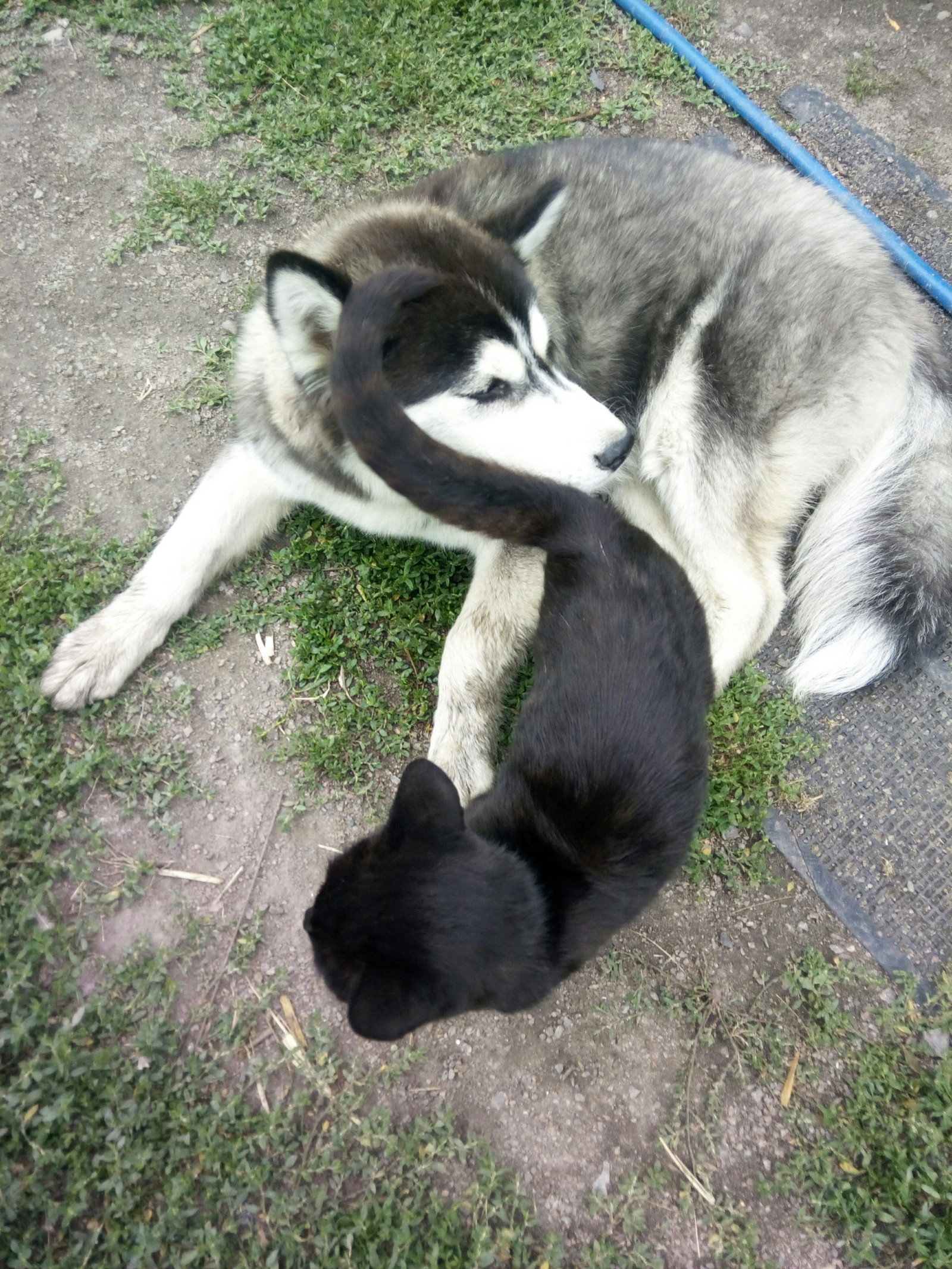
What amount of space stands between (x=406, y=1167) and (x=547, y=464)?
2085 mm

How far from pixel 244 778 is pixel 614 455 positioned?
64.2 inches

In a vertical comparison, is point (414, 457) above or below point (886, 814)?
above

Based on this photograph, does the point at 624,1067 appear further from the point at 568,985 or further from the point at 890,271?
A: the point at 890,271

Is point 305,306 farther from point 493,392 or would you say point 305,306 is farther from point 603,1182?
point 603,1182

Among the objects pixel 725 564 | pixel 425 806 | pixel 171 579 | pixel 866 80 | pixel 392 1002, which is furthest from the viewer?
pixel 866 80

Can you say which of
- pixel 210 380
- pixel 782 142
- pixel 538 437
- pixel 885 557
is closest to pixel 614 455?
pixel 538 437

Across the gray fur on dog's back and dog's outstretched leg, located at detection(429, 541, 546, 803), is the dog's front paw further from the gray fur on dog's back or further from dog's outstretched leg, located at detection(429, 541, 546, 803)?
the gray fur on dog's back

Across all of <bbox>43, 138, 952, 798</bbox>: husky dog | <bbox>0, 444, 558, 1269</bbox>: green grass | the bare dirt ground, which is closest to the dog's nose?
<bbox>43, 138, 952, 798</bbox>: husky dog

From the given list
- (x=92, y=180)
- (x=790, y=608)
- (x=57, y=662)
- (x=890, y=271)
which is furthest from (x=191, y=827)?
(x=890, y=271)

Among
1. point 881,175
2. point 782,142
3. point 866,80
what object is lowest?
point 782,142

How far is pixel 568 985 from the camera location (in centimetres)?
251

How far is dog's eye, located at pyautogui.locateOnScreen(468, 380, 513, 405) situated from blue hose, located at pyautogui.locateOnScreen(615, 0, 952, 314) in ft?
7.49

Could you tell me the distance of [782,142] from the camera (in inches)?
153

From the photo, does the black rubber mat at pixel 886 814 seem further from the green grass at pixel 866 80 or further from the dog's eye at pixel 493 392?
the green grass at pixel 866 80
